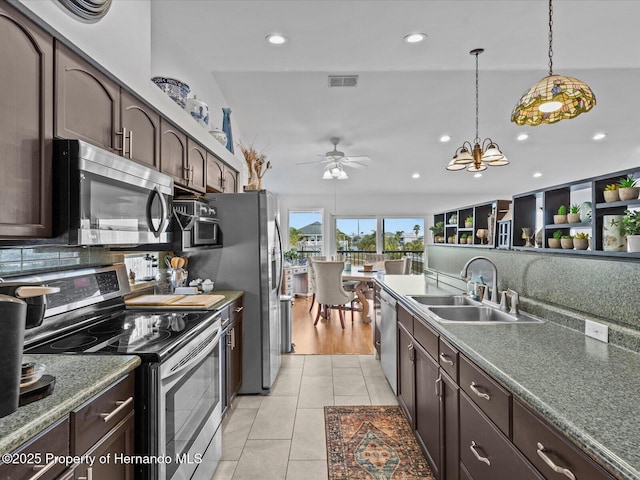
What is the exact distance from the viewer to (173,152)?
2.33 meters

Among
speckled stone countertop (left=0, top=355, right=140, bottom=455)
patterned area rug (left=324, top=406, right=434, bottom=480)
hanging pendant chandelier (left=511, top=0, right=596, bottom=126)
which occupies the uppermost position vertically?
hanging pendant chandelier (left=511, top=0, right=596, bottom=126)

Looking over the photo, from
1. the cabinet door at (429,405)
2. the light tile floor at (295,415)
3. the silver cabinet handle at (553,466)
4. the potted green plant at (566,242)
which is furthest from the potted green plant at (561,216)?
the light tile floor at (295,415)

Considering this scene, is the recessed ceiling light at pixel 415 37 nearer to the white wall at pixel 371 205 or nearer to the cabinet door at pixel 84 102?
the cabinet door at pixel 84 102

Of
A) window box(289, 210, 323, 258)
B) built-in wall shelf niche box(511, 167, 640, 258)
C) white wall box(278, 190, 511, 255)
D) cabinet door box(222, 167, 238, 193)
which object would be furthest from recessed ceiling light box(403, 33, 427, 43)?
window box(289, 210, 323, 258)

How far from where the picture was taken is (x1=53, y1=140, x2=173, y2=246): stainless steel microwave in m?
1.31

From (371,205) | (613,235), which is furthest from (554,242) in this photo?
(371,205)

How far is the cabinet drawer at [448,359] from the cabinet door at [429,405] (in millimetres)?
90

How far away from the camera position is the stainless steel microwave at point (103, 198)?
1309 millimetres

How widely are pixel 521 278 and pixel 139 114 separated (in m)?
2.36

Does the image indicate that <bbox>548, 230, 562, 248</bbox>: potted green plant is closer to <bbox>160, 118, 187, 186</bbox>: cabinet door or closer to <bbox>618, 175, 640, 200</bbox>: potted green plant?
<bbox>618, 175, 640, 200</bbox>: potted green plant

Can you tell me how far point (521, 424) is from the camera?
3.48 ft

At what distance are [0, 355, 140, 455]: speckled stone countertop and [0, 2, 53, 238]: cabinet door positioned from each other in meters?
0.46

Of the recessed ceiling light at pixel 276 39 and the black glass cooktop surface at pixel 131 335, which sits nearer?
the black glass cooktop surface at pixel 131 335

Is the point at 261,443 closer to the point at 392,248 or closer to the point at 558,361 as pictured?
the point at 558,361
